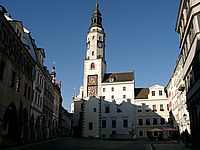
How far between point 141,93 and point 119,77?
29.0 ft

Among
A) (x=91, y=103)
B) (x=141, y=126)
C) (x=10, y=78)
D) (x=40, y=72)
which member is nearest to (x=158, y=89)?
(x=141, y=126)

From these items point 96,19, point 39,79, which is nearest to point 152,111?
point 39,79

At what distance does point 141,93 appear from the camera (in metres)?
73.4

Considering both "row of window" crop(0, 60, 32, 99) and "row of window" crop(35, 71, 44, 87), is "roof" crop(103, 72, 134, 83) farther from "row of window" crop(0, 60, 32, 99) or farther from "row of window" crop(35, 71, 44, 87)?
"row of window" crop(0, 60, 32, 99)

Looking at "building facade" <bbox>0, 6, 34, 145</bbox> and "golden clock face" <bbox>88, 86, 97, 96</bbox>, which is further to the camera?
"golden clock face" <bbox>88, 86, 97, 96</bbox>

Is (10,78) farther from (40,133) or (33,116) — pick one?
(40,133)

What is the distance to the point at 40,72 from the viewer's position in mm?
46781

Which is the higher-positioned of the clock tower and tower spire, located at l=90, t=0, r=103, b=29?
tower spire, located at l=90, t=0, r=103, b=29

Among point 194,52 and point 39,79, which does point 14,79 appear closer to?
point 39,79

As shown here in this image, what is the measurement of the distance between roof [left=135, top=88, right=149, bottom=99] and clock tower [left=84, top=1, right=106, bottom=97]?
11.8m

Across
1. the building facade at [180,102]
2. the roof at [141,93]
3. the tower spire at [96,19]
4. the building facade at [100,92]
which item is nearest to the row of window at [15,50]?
the building facade at [180,102]

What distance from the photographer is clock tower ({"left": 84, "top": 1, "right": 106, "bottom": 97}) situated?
7498cm

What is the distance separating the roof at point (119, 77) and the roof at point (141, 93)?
14.9ft

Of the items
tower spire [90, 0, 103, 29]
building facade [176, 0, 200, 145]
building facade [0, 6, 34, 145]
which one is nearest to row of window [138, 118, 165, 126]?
tower spire [90, 0, 103, 29]
